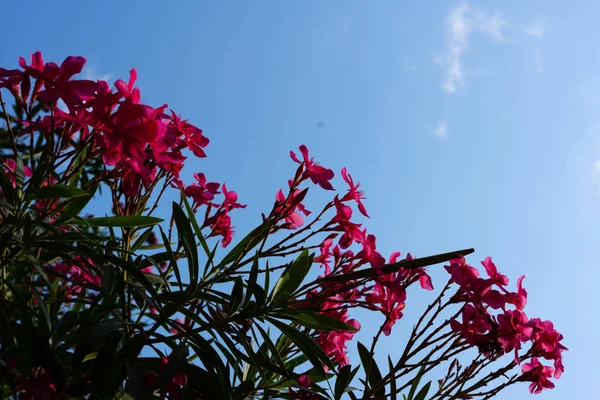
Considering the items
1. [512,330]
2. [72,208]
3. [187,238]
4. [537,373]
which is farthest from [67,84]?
[537,373]

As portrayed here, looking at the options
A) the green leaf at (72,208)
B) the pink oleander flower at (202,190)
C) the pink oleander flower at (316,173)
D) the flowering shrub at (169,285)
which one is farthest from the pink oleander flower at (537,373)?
the green leaf at (72,208)

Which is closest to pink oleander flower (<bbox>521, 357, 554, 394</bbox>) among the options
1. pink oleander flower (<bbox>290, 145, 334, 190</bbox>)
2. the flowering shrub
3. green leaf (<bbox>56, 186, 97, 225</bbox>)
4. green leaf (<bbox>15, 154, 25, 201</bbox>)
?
the flowering shrub

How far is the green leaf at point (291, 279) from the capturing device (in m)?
1.34

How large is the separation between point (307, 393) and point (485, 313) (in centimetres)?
52

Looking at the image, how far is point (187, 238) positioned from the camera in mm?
1408

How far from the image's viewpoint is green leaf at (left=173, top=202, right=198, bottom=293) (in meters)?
1.38

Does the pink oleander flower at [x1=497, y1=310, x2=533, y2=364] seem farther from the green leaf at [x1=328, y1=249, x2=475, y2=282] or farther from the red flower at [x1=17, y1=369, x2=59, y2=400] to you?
the red flower at [x1=17, y1=369, x2=59, y2=400]

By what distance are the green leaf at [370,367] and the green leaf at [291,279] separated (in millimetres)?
255

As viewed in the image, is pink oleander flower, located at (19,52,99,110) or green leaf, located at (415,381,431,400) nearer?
pink oleander flower, located at (19,52,99,110)

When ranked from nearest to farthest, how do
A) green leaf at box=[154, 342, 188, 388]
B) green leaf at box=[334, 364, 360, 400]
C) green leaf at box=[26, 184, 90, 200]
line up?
green leaf at box=[26, 184, 90, 200] → green leaf at box=[154, 342, 188, 388] → green leaf at box=[334, 364, 360, 400]

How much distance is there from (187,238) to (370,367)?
0.56m

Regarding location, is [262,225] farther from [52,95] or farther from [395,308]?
[52,95]

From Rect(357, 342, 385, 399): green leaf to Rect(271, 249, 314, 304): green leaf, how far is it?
0.84 feet

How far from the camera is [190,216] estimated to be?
1.47 meters
